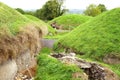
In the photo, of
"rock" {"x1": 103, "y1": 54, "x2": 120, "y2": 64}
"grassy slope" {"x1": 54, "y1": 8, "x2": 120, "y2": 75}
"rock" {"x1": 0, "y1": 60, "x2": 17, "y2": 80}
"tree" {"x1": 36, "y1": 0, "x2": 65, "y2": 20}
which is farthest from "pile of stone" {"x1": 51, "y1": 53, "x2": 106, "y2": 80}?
"tree" {"x1": 36, "y1": 0, "x2": 65, "y2": 20}

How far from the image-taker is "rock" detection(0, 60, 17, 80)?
1044cm

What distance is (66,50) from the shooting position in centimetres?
1917

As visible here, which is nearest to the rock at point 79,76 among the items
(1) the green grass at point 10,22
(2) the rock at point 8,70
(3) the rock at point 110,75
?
(3) the rock at point 110,75

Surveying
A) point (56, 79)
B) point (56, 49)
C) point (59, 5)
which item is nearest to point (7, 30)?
point (56, 79)

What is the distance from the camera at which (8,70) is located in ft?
35.2

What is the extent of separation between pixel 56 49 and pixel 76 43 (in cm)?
225

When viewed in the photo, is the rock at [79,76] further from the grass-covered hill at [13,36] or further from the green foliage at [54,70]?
the grass-covered hill at [13,36]

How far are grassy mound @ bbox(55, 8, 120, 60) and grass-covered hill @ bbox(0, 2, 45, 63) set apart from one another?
508cm

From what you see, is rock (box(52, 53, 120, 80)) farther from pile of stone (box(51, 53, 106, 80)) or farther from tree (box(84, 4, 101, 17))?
tree (box(84, 4, 101, 17))

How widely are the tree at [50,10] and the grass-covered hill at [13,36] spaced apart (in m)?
40.1

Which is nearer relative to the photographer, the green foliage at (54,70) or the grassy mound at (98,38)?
the green foliage at (54,70)

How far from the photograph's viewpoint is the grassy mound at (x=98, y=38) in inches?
667

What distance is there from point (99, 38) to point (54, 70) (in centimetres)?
588

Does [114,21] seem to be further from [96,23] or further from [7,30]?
[7,30]
